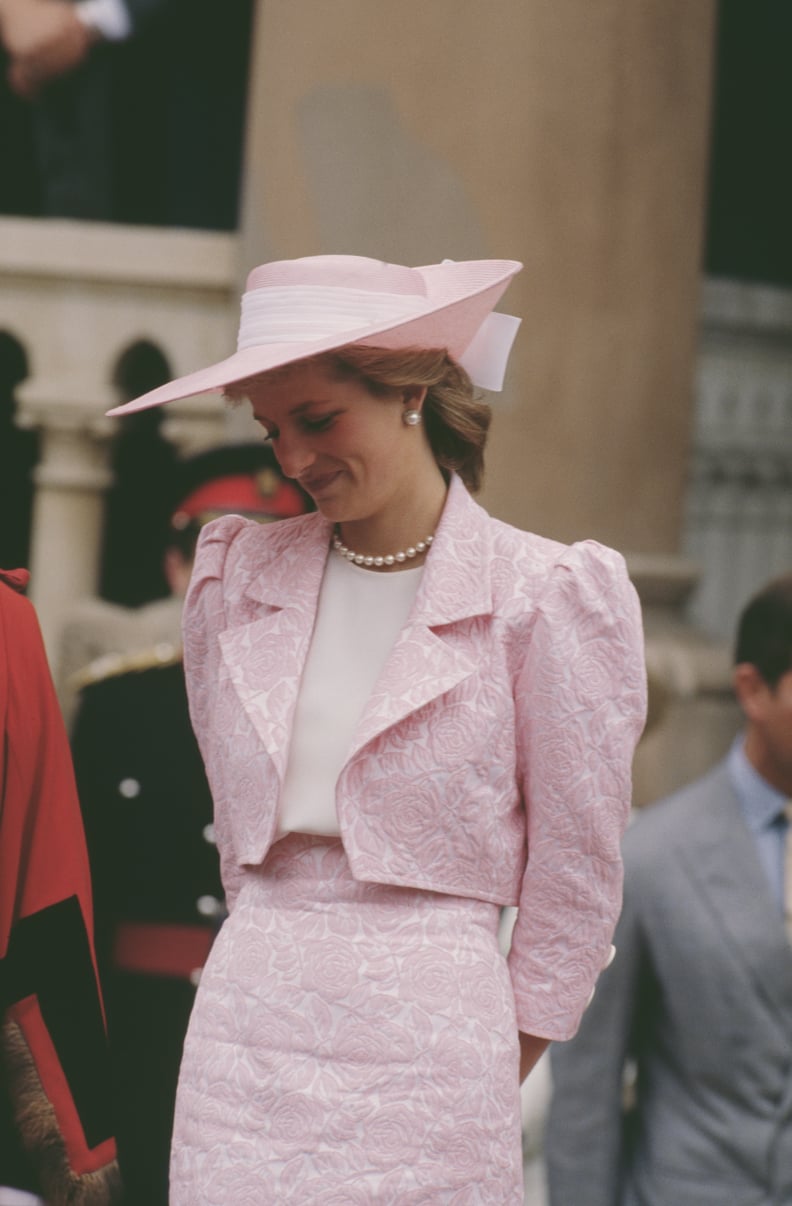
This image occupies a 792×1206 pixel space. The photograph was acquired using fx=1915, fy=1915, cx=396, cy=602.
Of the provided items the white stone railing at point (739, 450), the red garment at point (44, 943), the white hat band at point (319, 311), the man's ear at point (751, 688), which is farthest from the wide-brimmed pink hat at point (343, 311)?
the white stone railing at point (739, 450)

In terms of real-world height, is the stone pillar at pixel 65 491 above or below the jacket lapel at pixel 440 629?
below

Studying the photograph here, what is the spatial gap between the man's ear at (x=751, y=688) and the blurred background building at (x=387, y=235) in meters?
1.29

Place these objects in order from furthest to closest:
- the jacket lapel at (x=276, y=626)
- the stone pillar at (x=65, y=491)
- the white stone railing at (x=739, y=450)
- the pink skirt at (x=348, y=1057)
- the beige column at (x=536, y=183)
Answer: the white stone railing at (x=739, y=450), the stone pillar at (x=65, y=491), the beige column at (x=536, y=183), the jacket lapel at (x=276, y=626), the pink skirt at (x=348, y=1057)

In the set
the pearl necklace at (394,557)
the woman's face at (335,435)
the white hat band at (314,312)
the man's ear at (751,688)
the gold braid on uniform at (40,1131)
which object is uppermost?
the white hat band at (314,312)

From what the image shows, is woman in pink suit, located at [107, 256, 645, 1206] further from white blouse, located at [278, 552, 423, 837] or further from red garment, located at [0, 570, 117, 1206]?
red garment, located at [0, 570, 117, 1206]

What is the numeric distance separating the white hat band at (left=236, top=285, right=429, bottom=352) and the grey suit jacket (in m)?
1.08

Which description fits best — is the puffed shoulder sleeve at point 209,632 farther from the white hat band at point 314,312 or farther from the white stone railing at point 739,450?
the white stone railing at point 739,450

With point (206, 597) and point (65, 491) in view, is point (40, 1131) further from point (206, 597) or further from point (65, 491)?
point (65, 491)

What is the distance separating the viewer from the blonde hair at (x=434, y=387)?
74.9 inches

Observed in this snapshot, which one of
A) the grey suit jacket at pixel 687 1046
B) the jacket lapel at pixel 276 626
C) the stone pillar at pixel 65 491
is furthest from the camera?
the stone pillar at pixel 65 491

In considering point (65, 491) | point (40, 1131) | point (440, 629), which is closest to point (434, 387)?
point (440, 629)

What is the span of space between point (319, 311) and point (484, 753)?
1.55 ft

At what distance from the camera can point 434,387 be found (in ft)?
6.63

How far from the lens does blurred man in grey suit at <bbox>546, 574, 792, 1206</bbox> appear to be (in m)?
2.61
